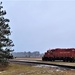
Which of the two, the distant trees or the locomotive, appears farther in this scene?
the locomotive

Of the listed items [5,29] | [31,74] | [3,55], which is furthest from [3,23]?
[31,74]

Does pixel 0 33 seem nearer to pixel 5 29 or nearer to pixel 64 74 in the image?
pixel 5 29

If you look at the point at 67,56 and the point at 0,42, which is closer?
the point at 0,42

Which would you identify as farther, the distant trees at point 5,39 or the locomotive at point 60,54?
the locomotive at point 60,54

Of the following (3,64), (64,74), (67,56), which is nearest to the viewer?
(64,74)

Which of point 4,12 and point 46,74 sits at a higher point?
point 4,12

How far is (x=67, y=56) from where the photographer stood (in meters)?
63.3

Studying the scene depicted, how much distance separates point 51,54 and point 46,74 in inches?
1621

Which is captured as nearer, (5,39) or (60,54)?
(5,39)

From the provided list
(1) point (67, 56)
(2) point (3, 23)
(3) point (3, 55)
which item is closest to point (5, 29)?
(2) point (3, 23)

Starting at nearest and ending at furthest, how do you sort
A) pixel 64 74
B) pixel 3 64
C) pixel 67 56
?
1. pixel 64 74
2. pixel 3 64
3. pixel 67 56

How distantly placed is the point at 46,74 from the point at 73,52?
40683mm

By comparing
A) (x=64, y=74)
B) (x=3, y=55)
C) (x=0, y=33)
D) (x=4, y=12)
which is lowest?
(x=64, y=74)

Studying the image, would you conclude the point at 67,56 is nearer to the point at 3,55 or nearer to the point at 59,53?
the point at 59,53
